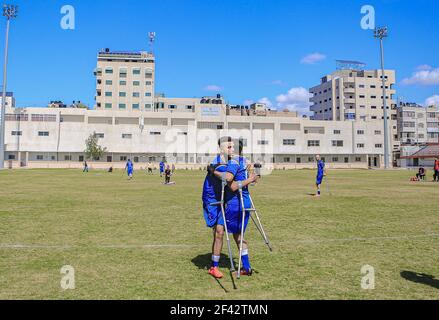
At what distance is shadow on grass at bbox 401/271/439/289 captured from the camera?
18.3 feet

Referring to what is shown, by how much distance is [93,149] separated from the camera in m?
83.8

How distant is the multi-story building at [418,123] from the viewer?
123m

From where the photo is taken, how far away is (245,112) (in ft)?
366

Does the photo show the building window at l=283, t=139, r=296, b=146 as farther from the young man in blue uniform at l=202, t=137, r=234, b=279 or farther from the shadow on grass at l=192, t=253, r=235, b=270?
the young man in blue uniform at l=202, t=137, r=234, b=279

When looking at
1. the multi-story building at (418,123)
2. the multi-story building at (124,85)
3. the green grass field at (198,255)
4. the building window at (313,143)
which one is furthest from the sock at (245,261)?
the multi-story building at (418,123)

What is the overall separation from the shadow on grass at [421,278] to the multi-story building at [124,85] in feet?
359

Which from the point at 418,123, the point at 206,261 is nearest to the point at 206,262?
the point at 206,261

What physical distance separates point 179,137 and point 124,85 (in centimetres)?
3269

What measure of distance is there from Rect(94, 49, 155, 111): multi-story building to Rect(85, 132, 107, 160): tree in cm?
2682

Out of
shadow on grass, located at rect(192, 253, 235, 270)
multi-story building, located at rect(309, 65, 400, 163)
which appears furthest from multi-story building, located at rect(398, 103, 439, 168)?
shadow on grass, located at rect(192, 253, 235, 270)
